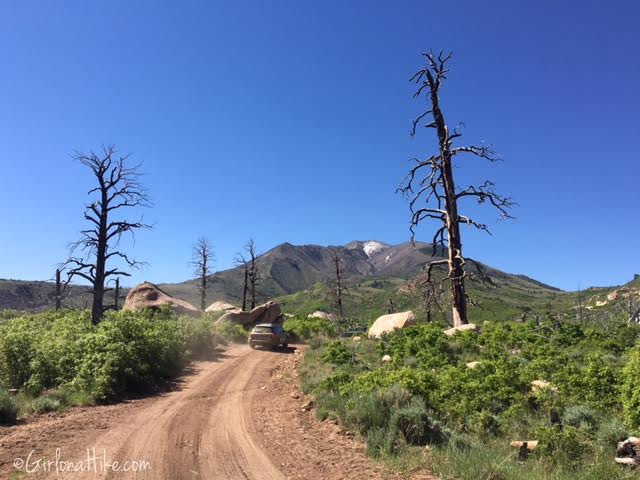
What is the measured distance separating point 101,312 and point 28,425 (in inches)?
632

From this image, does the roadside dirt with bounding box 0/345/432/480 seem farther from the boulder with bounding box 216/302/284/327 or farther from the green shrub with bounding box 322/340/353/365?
the boulder with bounding box 216/302/284/327

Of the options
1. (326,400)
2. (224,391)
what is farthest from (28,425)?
(326,400)

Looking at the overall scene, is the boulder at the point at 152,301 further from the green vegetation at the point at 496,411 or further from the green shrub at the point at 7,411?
the green vegetation at the point at 496,411

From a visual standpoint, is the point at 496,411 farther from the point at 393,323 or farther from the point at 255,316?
the point at 255,316

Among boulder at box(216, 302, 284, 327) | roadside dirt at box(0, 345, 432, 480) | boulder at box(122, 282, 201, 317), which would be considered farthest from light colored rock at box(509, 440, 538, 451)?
boulder at box(216, 302, 284, 327)

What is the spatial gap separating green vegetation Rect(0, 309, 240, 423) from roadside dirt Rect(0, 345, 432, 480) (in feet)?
3.57

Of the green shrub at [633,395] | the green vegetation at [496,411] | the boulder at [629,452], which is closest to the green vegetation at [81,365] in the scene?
the green vegetation at [496,411]

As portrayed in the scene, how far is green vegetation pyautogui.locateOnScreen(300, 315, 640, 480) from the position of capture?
22.8 feet

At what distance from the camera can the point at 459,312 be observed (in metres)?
18.7

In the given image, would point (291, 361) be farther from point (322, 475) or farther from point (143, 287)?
point (143, 287)

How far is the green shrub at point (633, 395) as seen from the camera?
7129 millimetres

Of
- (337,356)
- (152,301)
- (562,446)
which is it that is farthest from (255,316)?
(562,446)

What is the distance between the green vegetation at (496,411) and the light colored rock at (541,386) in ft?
0.23

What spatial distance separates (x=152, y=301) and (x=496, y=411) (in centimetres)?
3023
